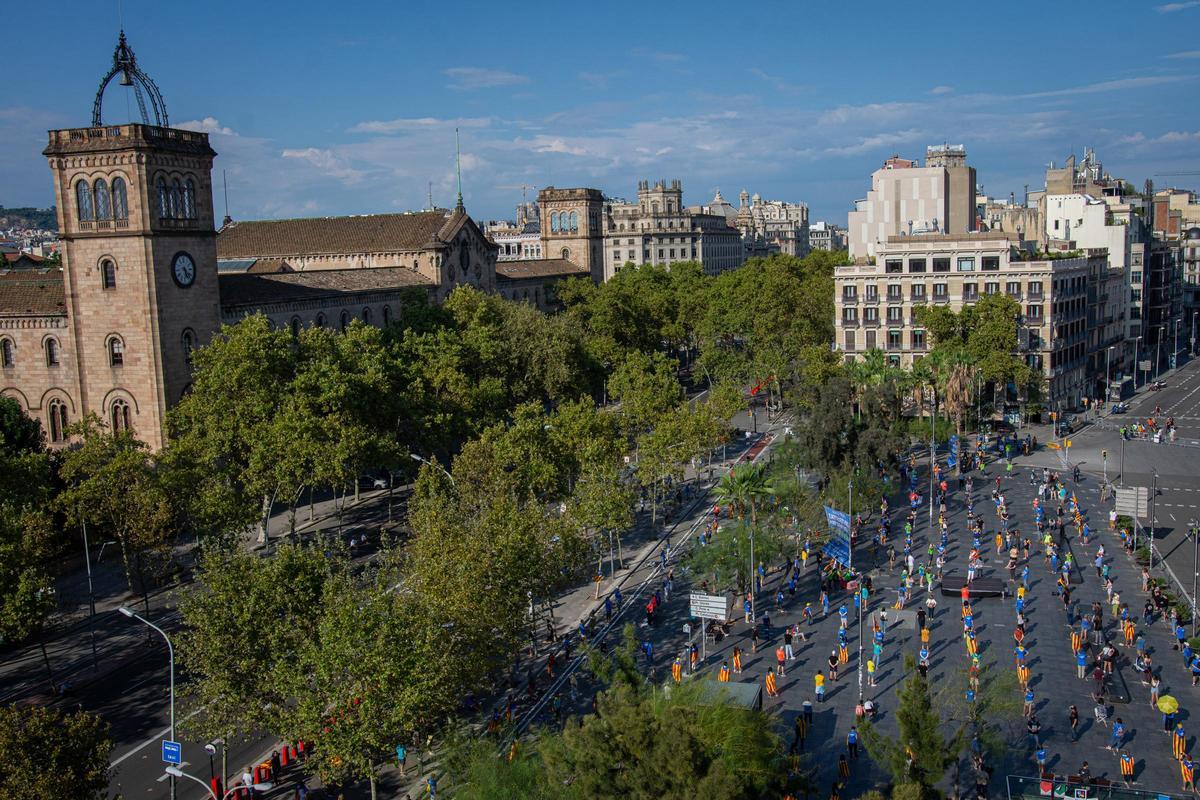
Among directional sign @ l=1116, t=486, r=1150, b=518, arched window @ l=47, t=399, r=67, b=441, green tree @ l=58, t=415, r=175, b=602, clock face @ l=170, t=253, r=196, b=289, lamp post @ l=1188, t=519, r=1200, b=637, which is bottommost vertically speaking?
lamp post @ l=1188, t=519, r=1200, b=637

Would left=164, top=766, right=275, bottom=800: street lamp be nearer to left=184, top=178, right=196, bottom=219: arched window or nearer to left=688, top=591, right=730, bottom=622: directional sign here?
left=688, top=591, right=730, bottom=622: directional sign

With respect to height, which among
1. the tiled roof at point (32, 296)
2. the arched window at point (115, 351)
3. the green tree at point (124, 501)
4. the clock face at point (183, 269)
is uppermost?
the clock face at point (183, 269)

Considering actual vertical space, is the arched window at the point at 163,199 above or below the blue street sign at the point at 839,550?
above

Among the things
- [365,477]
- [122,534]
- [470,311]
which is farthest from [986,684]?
[470,311]

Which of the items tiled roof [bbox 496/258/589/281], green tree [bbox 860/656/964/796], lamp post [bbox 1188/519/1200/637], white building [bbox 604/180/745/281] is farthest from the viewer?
white building [bbox 604/180/745/281]

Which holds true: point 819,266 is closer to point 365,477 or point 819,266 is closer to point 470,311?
point 470,311

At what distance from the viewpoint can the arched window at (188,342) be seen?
202 feet

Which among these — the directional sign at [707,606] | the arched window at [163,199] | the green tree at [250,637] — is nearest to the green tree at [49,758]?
the green tree at [250,637]

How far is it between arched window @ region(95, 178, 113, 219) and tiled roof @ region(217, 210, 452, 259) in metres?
36.5

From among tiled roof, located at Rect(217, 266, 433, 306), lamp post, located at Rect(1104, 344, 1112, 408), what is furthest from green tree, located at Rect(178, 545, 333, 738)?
lamp post, located at Rect(1104, 344, 1112, 408)

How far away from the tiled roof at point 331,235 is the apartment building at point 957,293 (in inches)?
1469

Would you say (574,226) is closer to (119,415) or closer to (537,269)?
(537,269)

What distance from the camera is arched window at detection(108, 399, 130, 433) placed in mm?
61125

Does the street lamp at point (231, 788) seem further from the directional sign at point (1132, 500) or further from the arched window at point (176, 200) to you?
the directional sign at point (1132, 500)
